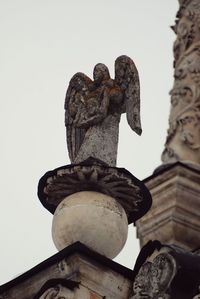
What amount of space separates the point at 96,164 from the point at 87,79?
3.71ft

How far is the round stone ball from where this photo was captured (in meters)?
8.48

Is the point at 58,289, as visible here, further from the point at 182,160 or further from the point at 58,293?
the point at 182,160

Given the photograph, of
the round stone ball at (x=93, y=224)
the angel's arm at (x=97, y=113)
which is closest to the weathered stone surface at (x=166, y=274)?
the round stone ball at (x=93, y=224)

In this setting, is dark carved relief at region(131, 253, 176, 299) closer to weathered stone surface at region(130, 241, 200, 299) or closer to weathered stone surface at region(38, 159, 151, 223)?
weathered stone surface at region(130, 241, 200, 299)

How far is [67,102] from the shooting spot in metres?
9.73

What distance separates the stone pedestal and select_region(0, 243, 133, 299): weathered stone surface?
19.2 ft

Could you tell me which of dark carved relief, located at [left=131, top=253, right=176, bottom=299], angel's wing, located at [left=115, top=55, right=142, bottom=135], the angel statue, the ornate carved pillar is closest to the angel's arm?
the angel statue

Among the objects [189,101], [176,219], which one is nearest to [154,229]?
[176,219]

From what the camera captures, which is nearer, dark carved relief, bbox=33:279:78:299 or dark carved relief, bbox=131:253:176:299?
dark carved relief, bbox=131:253:176:299

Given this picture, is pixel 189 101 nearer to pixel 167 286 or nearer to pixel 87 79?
pixel 87 79

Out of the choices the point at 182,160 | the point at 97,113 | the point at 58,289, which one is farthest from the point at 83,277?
the point at 182,160

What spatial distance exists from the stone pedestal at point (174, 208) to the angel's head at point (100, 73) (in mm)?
4678

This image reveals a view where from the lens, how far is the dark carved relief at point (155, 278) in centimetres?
793

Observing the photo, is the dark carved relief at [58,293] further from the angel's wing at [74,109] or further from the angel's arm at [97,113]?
the angel's arm at [97,113]
